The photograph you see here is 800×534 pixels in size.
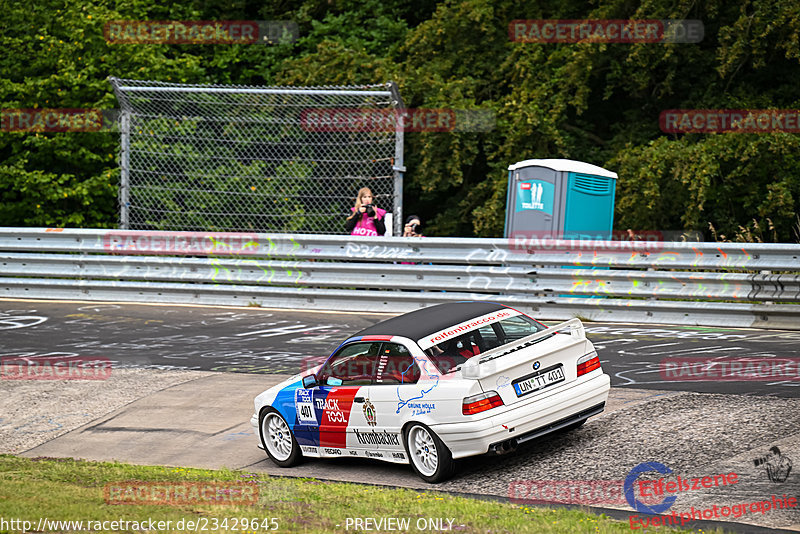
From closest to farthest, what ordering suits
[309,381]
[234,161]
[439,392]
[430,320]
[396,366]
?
[439,392]
[396,366]
[430,320]
[309,381]
[234,161]

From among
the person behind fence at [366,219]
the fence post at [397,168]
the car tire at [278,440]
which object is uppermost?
the fence post at [397,168]

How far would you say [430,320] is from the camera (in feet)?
27.6

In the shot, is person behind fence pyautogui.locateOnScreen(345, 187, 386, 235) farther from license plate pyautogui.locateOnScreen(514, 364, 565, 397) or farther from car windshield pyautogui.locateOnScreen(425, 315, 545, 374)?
license plate pyautogui.locateOnScreen(514, 364, 565, 397)

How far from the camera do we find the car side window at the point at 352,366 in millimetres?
8359

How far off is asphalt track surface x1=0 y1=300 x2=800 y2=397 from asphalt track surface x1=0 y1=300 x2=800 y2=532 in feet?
0.09

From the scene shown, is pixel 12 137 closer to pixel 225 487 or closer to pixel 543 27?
pixel 543 27

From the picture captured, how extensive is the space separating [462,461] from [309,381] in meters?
1.59

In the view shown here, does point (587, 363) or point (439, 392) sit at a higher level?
point (587, 363)

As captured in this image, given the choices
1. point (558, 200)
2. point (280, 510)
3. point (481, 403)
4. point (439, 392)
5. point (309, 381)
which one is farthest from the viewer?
point (558, 200)

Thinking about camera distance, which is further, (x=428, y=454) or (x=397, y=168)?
(x=397, y=168)

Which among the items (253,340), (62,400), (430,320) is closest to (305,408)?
(430,320)

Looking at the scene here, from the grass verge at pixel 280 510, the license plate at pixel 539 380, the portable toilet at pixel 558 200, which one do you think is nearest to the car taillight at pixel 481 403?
the license plate at pixel 539 380

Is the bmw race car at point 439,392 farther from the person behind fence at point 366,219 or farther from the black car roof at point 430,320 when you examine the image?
the person behind fence at point 366,219

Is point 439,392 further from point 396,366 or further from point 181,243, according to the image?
point 181,243
